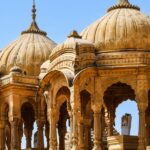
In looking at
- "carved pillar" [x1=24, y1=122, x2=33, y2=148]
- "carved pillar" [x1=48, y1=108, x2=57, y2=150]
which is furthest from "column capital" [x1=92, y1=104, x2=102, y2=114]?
"carved pillar" [x1=24, y1=122, x2=33, y2=148]

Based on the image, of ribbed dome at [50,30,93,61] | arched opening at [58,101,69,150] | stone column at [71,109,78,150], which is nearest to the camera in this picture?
stone column at [71,109,78,150]

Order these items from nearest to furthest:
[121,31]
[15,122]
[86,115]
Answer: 1. [121,31]
2. [86,115]
3. [15,122]

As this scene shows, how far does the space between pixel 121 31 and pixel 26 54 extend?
24.6 feet

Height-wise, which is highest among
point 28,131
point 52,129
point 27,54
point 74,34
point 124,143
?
point 27,54

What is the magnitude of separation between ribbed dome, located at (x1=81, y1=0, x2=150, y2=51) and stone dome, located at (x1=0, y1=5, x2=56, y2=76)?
15.5 feet

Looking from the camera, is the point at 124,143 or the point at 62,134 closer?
the point at 124,143

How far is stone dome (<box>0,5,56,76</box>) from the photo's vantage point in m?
35.7

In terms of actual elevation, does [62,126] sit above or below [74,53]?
below

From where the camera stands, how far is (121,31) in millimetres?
30266

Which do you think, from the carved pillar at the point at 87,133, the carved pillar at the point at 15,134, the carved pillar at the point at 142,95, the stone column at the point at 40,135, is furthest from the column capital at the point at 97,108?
the carved pillar at the point at 15,134

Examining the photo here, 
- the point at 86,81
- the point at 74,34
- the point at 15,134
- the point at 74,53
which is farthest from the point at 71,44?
the point at 15,134

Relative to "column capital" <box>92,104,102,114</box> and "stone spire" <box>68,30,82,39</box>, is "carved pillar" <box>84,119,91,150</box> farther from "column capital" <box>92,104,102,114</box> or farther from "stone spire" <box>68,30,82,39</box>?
"stone spire" <box>68,30,82,39</box>

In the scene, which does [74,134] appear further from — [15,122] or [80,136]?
[15,122]

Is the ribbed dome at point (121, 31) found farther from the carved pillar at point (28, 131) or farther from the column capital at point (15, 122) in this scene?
the carved pillar at point (28, 131)
